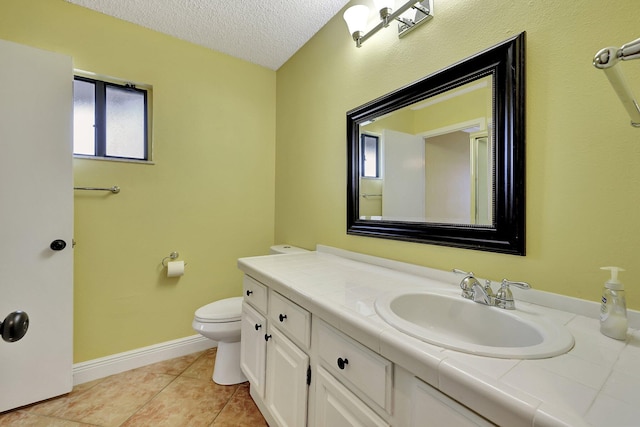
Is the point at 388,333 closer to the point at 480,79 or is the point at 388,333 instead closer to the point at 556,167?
the point at 556,167

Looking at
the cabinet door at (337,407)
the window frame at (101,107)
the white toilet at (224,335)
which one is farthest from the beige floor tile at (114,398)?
the window frame at (101,107)

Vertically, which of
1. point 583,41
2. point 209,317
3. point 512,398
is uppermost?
point 583,41

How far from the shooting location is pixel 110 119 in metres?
1.92

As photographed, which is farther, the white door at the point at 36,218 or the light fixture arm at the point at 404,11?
the white door at the point at 36,218

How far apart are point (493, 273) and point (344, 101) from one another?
1.30 metres

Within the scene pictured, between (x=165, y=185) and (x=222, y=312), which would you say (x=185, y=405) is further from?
(x=165, y=185)

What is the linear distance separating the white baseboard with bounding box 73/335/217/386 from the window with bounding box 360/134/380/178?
184 cm

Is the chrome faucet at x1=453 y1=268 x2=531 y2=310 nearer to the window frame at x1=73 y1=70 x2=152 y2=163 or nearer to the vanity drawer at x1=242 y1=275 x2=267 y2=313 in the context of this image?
the vanity drawer at x1=242 y1=275 x2=267 y2=313

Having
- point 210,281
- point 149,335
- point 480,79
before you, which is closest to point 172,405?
point 149,335

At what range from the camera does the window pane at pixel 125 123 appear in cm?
192

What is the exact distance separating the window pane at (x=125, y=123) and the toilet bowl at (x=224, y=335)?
1.28 m

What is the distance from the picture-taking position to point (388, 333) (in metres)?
0.70

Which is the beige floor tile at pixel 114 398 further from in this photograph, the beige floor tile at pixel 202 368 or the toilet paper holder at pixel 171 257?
the toilet paper holder at pixel 171 257

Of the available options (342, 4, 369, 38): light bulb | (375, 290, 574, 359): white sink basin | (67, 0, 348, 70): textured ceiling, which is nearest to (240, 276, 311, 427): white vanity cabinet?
(375, 290, 574, 359): white sink basin
